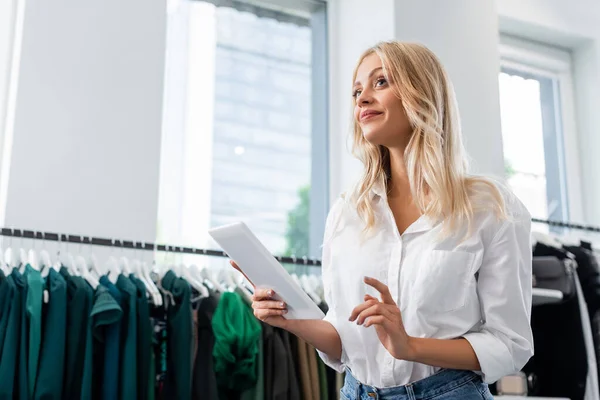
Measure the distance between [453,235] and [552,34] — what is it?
11.3 ft

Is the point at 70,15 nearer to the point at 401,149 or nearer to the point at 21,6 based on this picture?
the point at 21,6

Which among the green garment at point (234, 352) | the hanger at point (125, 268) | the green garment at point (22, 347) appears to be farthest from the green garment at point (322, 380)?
the green garment at point (22, 347)

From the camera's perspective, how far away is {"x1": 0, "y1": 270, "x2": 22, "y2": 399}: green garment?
2.22 metres

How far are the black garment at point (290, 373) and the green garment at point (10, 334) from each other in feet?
3.16

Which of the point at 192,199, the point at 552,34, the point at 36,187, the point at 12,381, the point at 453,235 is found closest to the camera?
the point at 453,235

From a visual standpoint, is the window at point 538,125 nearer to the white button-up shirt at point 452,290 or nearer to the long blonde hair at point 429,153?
the long blonde hair at point 429,153

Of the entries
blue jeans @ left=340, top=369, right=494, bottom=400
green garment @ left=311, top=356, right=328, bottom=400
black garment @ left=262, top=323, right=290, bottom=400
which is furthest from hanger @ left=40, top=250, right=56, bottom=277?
blue jeans @ left=340, top=369, right=494, bottom=400

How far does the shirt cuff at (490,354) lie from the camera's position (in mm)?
1395

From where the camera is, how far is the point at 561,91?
4707 mm

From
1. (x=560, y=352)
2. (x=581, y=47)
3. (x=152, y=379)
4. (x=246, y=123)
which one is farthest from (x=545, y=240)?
(x=581, y=47)

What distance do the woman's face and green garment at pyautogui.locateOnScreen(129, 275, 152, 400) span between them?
1259 mm

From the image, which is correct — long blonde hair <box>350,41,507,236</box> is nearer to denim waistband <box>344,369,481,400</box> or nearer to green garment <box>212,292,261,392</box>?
denim waistband <box>344,369,481,400</box>

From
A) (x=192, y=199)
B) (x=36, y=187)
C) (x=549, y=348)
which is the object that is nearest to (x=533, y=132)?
(x=549, y=348)

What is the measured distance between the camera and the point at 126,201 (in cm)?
306
